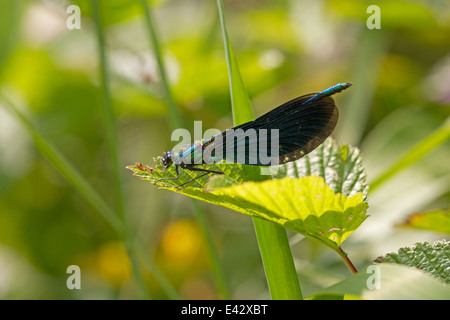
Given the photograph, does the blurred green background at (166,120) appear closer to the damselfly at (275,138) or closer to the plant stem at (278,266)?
the damselfly at (275,138)

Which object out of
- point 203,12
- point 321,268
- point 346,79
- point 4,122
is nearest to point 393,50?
point 346,79

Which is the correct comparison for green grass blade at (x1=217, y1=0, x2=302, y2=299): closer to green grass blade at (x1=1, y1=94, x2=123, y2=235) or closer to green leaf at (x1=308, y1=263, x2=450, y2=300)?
green leaf at (x1=308, y1=263, x2=450, y2=300)

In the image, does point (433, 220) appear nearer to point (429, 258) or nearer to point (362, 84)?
point (429, 258)

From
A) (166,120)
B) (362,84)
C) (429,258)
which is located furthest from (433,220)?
(166,120)

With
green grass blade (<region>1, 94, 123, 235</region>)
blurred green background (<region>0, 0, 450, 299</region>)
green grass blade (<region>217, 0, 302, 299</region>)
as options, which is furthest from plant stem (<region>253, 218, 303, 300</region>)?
blurred green background (<region>0, 0, 450, 299</region>)

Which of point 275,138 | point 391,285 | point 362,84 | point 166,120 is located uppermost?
point 166,120

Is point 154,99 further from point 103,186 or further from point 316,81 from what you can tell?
point 316,81
